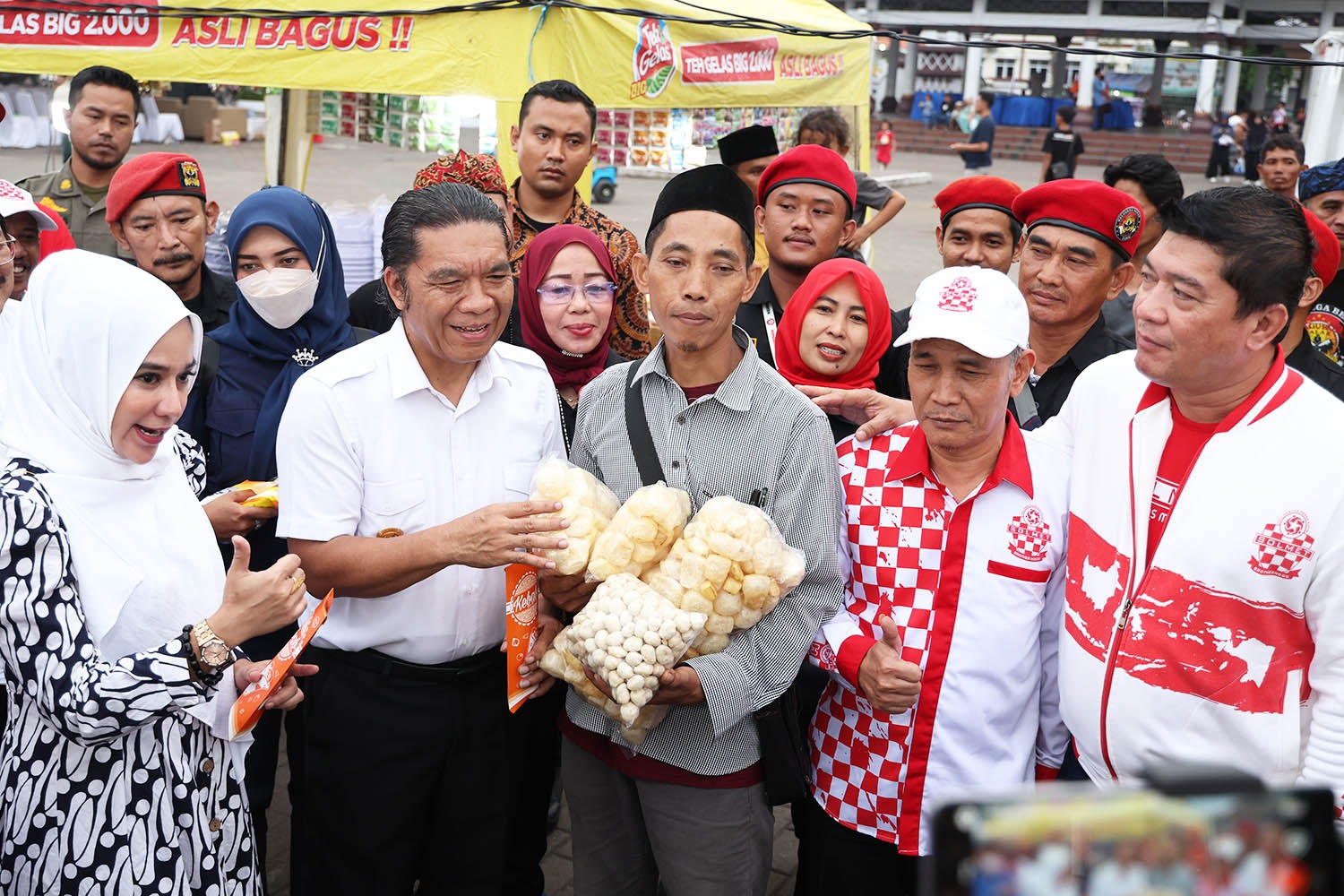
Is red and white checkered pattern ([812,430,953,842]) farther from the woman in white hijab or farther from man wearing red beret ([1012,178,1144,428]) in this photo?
the woman in white hijab

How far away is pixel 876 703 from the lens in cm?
227

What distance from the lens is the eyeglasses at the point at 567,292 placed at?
3154mm

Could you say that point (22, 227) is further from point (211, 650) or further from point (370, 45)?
point (211, 650)

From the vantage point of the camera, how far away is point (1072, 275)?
10.8 ft

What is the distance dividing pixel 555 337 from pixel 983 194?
6.11ft

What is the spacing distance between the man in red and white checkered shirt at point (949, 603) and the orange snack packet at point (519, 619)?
695 millimetres

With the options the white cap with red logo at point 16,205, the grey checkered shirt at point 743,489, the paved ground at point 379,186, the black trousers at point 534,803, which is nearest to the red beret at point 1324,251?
the grey checkered shirt at point 743,489

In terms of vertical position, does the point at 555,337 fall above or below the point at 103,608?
above

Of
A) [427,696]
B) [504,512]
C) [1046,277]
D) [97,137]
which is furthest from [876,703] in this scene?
[97,137]

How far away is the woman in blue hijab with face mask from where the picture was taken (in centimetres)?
305

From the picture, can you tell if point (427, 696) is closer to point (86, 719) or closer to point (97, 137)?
point (86, 719)

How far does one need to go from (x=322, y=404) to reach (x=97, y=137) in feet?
12.5

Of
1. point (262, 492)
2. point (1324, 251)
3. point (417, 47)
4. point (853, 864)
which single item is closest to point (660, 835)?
point (853, 864)

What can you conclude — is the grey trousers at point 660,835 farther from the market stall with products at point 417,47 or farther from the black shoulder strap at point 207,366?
the market stall with products at point 417,47
